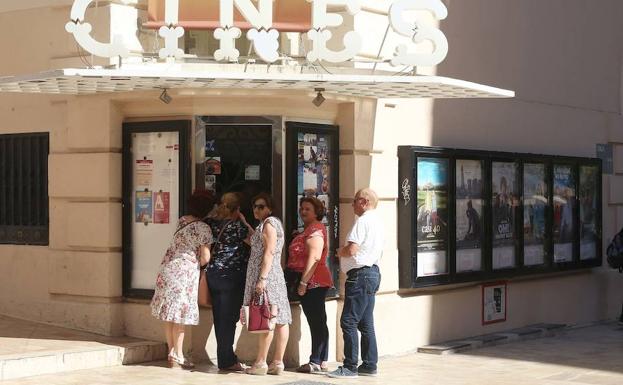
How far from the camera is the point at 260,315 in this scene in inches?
459

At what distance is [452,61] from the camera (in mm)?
14750

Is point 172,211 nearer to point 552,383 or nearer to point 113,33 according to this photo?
point 113,33

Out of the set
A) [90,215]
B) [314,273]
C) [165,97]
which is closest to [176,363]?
[314,273]

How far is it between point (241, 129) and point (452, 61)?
10.9 ft

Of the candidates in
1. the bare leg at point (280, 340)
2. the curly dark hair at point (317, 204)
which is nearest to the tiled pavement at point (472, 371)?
the bare leg at point (280, 340)

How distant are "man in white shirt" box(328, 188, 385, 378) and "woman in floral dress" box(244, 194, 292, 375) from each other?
0.55 metres

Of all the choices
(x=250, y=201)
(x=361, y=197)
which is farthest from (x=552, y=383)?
(x=250, y=201)

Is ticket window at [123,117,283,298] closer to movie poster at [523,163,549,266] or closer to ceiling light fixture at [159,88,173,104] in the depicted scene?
ceiling light fixture at [159,88,173,104]

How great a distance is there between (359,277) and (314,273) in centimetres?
45

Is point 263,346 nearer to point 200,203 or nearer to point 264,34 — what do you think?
point 200,203

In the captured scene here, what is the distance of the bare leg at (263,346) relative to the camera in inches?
467

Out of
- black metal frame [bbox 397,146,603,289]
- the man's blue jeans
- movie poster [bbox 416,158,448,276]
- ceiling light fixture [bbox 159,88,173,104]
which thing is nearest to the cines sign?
ceiling light fixture [bbox 159,88,173,104]

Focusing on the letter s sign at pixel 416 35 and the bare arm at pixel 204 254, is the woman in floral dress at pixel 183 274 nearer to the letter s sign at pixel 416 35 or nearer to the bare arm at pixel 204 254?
the bare arm at pixel 204 254

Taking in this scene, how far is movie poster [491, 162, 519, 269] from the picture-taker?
1510cm
